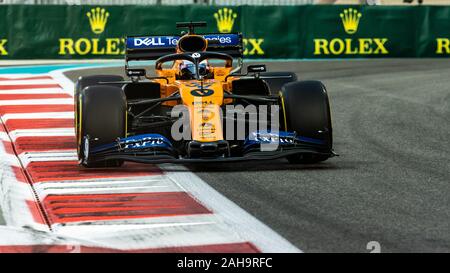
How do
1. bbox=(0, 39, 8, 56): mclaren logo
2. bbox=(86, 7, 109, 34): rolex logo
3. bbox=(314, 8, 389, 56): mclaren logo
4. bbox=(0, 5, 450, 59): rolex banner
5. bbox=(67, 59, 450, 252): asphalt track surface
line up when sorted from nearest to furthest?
bbox=(67, 59, 450, 252): asphalt track surface
bbox=(0, 39, 8, 56): mclaren logo
bbox=(0, 5, 450, 59): rolex banner
bbox=(86, 7, 109, 34): rolex logo
bbox=(314, 8, 389, 56): mclaren logo

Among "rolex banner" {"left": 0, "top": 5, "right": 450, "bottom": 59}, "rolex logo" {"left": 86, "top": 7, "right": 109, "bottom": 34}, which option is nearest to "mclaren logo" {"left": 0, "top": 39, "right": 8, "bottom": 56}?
"rolex banner" {"left": 0, "top": 5, "right": 450, "bottom": 59}

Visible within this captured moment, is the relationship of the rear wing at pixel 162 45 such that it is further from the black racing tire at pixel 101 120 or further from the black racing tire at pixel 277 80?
the black racing tire at pixel 101 120

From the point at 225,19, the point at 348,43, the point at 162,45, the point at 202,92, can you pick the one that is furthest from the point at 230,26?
the point at 202,92

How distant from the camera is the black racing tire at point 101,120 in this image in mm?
10188

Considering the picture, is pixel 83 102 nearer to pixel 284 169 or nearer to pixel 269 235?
pixel 284 169

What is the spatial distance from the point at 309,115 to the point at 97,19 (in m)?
17.4

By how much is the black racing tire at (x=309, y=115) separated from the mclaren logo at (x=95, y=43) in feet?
54.9

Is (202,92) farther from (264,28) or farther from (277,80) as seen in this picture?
(264,28)

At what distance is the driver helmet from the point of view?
1162cm

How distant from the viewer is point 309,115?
10492 millimetres

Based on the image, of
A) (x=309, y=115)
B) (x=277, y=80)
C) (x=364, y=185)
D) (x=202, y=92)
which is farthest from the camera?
(x=277, y=80)

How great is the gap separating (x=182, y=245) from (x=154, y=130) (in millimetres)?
4371

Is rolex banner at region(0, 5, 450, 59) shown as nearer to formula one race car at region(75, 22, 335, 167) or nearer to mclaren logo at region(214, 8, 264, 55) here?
mclaren logo at region(214, 8, 264, 55)
